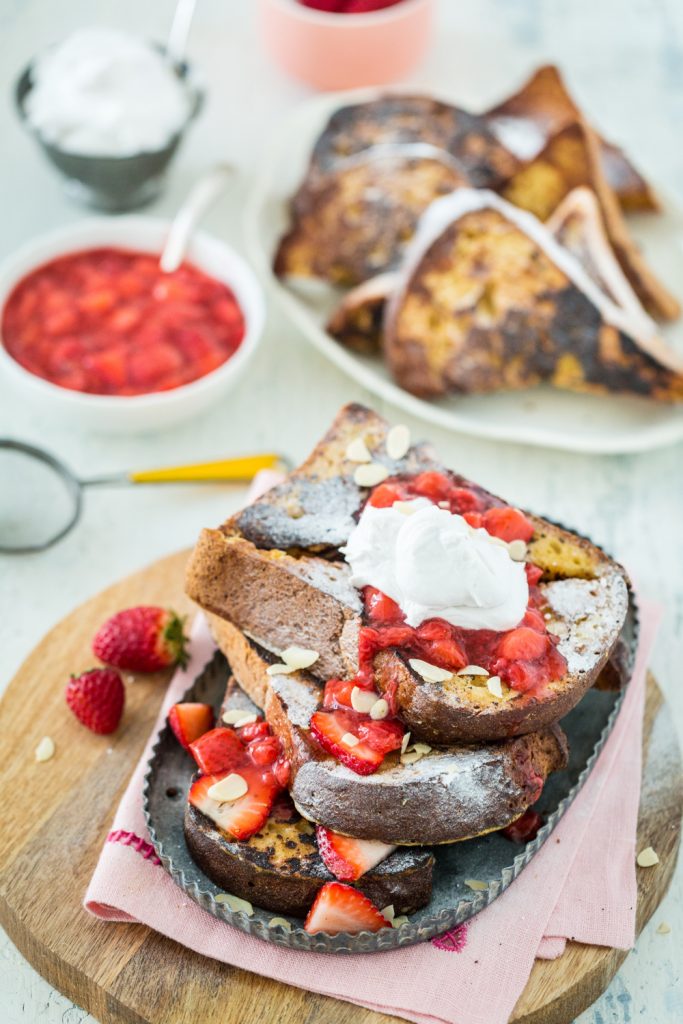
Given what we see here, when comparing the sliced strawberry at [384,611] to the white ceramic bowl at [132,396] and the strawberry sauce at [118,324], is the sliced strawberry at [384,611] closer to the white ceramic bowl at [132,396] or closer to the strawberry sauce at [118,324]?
the white ceramic bowl at [132,396]

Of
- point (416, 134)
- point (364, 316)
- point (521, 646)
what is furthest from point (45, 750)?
point (416, 134)

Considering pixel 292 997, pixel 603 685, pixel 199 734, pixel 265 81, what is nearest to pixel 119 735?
pixel 199 734

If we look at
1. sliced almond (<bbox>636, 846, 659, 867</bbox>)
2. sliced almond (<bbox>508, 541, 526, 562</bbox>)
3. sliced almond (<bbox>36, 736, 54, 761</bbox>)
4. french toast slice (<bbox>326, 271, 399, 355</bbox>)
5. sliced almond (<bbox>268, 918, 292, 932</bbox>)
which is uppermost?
sliced almond (<bbox>508, 541, 526, 562</bbox>)

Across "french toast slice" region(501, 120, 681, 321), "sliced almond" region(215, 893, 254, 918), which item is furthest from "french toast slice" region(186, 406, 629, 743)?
"french toast slice" region(501, 120, 681, 321)

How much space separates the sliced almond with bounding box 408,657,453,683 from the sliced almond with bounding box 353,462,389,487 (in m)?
0.62

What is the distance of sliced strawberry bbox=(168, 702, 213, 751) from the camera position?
9.91 feet

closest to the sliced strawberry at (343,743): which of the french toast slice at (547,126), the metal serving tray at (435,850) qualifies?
the metal serving tray at (435,850)

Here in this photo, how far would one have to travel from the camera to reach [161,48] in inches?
192

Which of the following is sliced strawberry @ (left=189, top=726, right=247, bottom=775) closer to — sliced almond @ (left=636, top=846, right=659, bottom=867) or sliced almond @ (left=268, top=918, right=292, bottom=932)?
sliced almond @ (left=268, top=918, right=292, bottom=932)

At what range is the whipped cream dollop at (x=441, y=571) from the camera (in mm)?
2742

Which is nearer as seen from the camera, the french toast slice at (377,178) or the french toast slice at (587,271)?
the french toast slice at (587,271)

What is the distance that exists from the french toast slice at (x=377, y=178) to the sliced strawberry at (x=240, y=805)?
2185 millimetres

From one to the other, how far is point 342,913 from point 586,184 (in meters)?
2.91

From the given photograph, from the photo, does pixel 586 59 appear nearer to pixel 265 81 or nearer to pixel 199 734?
pixel 265 81
